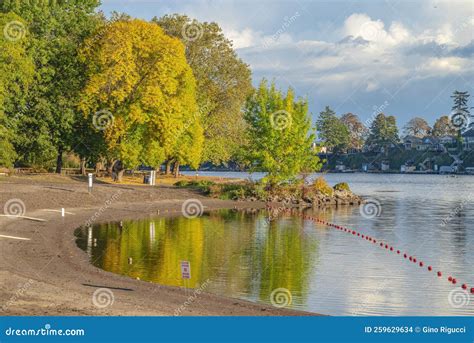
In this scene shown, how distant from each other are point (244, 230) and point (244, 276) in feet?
65.0

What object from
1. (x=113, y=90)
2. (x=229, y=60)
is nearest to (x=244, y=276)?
(x=113, y=90)

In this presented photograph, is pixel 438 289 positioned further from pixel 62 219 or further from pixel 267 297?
pixel 62 219

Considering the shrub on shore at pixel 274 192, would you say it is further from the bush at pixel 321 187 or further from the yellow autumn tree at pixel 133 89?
the yellow autumn tree at pixel 133 89
